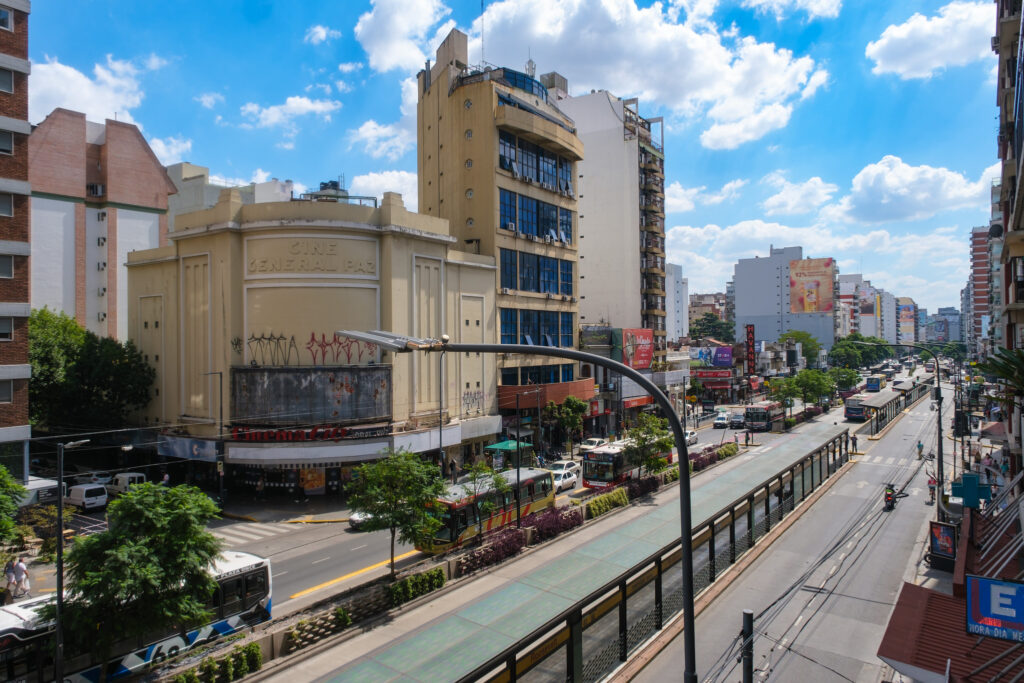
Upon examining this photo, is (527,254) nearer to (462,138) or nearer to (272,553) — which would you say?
(462,138)

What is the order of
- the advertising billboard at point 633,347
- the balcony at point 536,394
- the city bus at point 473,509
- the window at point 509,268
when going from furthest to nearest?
the advertising billboard at point 633,347 < the window at point 509,268 < the balcony at point 536,394 < the city bus at point 473,509

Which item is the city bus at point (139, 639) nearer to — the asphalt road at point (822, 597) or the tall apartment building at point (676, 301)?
the asphalt road at point (822, 597)

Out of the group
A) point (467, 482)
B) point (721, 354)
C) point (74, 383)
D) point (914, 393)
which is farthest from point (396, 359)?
point (914, 393)

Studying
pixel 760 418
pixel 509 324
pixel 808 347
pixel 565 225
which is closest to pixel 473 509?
pixel 509 324

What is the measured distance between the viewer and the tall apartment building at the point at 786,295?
155 metres

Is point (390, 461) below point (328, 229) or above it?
below

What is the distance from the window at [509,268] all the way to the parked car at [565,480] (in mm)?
17006

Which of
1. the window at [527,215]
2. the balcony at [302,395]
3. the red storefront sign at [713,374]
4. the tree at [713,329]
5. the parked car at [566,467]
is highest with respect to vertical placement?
the window at [527,215]

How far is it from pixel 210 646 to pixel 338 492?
20532 mm

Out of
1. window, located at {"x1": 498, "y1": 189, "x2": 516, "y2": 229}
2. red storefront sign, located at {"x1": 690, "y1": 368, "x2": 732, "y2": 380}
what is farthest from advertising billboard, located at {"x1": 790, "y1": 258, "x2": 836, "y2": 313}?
window, located at {"x1": 498, "y1": 189, "x2": 516, "y2": 229}

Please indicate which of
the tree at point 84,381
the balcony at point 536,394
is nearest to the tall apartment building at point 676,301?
the balcony at point 536,394

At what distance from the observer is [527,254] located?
51969mm

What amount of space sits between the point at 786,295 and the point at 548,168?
129 metres

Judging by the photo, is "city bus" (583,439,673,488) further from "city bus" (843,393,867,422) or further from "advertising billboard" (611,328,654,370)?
"city bus" (843,393,867,422)
